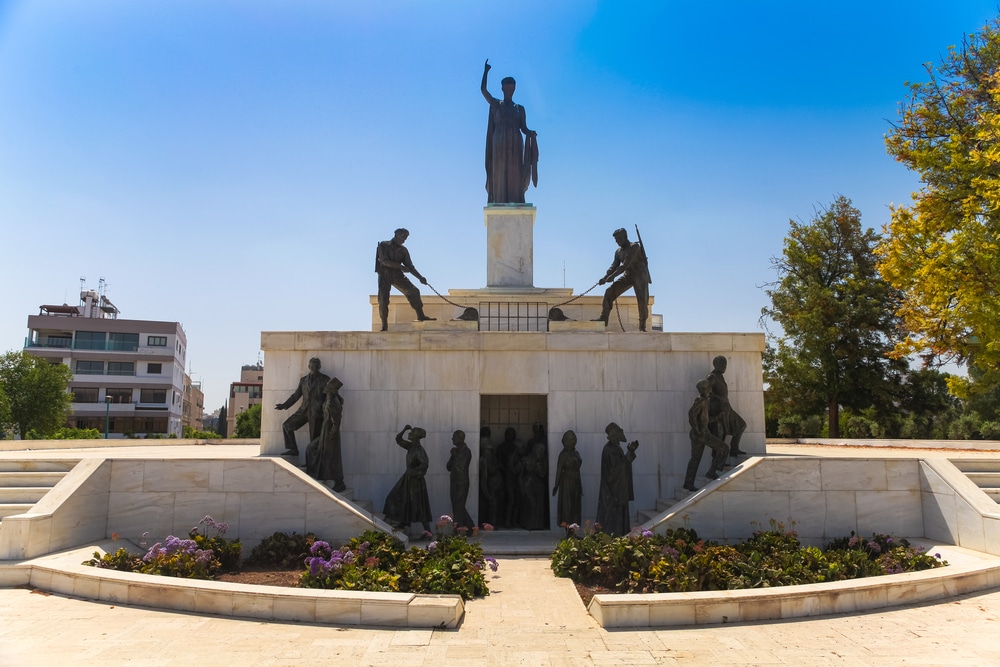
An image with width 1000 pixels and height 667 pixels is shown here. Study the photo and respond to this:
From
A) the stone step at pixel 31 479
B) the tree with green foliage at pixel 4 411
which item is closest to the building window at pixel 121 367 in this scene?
the tree with green foliage at pixel 4 411

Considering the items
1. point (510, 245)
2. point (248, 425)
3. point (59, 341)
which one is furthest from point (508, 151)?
point (59, 341)

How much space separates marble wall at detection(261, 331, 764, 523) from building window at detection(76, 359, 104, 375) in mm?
57691

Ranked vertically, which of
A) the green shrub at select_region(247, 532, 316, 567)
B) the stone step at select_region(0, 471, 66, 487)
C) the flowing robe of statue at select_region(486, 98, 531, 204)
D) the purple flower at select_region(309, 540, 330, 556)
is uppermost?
the flowing robe of statue at select_region(486, 98, 531, 204)

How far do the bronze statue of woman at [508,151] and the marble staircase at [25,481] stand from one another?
1509 centimetres

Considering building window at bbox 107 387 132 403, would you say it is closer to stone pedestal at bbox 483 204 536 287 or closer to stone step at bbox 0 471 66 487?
stone pedestal at bbox 483 204 536 287

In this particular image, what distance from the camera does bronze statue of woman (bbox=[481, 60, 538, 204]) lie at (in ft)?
74.7

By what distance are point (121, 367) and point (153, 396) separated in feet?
12.4

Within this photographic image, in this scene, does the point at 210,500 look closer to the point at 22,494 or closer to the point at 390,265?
the point at 22,494

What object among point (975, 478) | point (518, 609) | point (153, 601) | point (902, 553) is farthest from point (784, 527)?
point (153, 601)

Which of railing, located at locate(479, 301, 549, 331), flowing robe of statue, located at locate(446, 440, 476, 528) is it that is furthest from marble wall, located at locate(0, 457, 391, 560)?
railing, located at locate(479, 301, 549, 331)

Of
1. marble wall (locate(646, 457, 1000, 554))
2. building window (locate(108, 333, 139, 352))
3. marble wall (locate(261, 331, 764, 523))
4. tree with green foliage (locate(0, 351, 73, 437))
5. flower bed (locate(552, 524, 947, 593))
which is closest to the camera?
flower bed (locate(552, 524, 947, 593))

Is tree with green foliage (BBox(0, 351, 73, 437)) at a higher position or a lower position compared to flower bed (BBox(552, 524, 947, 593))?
higher

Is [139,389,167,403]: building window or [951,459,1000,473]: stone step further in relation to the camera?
[139,389,167,403]: building window

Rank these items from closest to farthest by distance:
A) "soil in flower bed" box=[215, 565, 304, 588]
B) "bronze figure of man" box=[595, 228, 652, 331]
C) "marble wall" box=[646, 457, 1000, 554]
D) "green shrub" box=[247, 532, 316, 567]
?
"soil in flower bed" box=[215, 565, 304, 588] → "green shrub" box=[247, 532, 316, 567] → "marble wall" box=[646, 457, 1000, 554] → "bronze figure of man" box=[595, 228, 652, 331]
